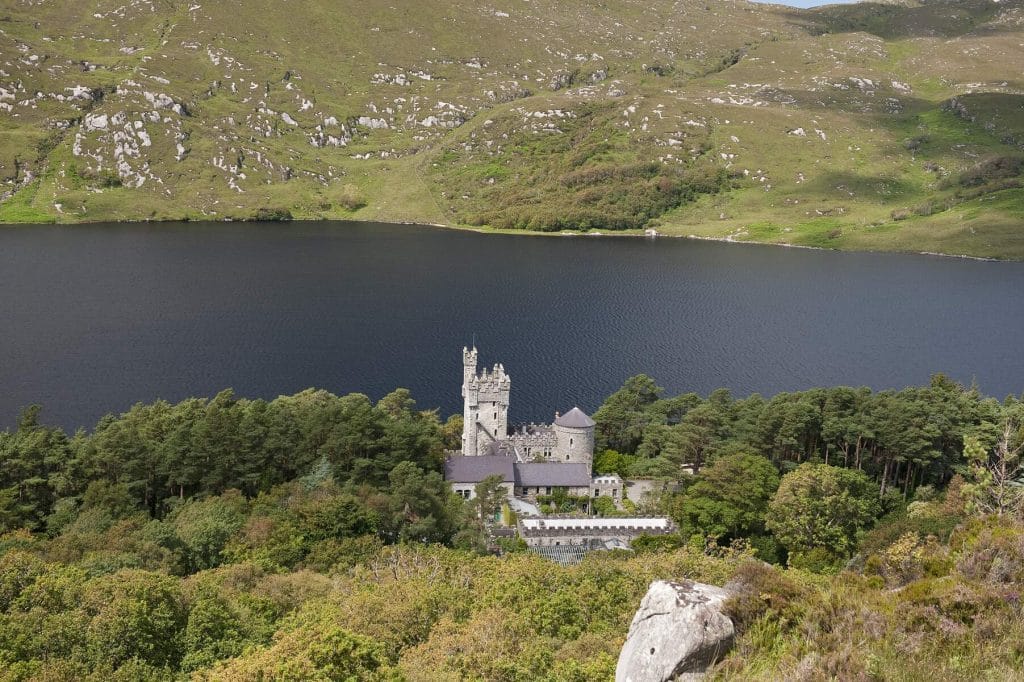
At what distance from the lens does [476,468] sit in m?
75.2

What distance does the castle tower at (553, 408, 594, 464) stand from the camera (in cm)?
7862

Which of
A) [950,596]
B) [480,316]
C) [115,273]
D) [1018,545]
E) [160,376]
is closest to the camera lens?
[950,596]

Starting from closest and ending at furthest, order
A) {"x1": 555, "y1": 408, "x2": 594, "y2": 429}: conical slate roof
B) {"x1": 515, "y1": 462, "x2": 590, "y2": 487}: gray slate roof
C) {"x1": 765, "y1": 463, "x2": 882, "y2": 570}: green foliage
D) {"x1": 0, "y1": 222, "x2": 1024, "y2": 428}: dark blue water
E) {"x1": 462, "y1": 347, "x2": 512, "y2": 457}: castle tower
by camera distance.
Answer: {"x1": 765, "y1": 463, "x2": 882, "y2": 570}: green foliage → {"x1": 515, "y1": 462, "x2": 590, "y2": 487}: gray slate roof → {"x1": 555, "y1": 408, "x2": 594, "y2": 429}: conical slate roof → {"x1": 462, "y1": 347, "x2": 512, "y2": 457}: castle tower → {"x1": 0, "y1": 222, "x2": 1024, "y2": 428}: dark blue water

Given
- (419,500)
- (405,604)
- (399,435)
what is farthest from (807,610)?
(399,435)

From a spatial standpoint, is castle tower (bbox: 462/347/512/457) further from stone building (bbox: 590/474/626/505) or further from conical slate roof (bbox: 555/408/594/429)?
stone building (bbox: 590/474/626/505)

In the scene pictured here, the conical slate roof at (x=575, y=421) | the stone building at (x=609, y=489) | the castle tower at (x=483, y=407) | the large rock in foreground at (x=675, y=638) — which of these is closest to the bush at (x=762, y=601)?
the large rock in foreground at (x=675, y=638)

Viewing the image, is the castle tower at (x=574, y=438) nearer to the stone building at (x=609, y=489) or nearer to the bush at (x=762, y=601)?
the stone building at (x=609, y=489)

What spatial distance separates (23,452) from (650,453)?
62.6m

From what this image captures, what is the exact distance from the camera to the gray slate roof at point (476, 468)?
74.1 metres

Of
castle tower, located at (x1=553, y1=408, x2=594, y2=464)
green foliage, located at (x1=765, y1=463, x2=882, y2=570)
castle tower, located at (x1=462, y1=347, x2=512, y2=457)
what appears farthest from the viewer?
castle tower, located at (x1=462, y1=347, x2=512, y2=457)

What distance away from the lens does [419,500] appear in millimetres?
60156

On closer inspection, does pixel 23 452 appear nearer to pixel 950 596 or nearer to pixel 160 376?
pixel 160 376

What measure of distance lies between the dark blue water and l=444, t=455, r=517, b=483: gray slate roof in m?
25.6

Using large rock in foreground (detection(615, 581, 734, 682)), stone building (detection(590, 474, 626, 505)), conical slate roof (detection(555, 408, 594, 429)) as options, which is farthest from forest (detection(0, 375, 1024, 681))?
conical slate roof (detection(555, 408, 594, 429))
